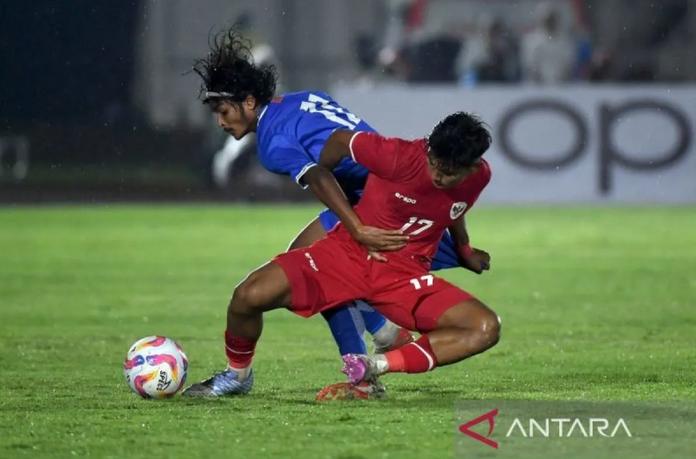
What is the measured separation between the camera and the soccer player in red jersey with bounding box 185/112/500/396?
24.9ft

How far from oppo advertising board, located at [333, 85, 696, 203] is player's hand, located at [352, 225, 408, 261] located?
544 inches

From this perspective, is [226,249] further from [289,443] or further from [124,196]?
[289,443]

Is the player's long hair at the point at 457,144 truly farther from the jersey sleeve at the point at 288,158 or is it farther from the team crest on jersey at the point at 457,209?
the jersey sleeve at the point at 288,158

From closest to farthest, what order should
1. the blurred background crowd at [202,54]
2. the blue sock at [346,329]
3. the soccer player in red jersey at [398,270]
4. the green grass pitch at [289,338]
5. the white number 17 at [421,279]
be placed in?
1. the green grass pitch at [289,338]
2. the soccer player in red jersey at [398,270]
3. the white number 17 at [421,279]
4. the blue sock at [346,329]
5. the blurred background crowd at [202,54]

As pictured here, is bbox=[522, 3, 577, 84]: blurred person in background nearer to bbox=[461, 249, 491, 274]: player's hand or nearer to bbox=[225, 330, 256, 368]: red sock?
bbox=[461, 249, 491, 274]: player's hand

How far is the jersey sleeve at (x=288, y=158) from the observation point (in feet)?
26.1

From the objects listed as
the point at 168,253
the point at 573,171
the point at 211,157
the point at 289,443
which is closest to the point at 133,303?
the point at 168,253

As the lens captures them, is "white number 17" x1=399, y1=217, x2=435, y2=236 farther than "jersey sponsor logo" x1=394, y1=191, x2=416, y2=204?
Yes

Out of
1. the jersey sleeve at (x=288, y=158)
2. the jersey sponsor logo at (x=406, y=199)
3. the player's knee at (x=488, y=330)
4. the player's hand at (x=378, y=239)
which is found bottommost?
the player's knee at (x=488, y=330)

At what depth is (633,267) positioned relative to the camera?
15125 millimetres

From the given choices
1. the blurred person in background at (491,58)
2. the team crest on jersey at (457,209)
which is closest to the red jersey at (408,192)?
the team crest on jersey at (457,209)

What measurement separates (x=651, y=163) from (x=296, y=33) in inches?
297

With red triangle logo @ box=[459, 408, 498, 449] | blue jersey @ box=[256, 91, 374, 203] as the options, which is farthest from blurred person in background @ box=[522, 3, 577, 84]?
red triangle logo @ box=[459, 408, 498, 449]

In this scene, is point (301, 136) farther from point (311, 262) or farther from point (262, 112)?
point (311, 262)
